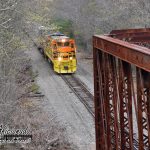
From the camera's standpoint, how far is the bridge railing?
5434 mm

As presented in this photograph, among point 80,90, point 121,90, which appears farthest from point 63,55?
point 121,90

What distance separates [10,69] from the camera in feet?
61.0

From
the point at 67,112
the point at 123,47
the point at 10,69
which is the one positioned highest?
the point at 123,47

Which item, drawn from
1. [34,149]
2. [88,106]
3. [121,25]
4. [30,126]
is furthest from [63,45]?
[34,149]

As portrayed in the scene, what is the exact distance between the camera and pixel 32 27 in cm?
2152

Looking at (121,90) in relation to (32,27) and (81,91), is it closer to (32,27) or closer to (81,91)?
(32,27)

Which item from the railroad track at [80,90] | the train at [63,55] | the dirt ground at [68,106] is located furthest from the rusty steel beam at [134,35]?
the train at [63,55]

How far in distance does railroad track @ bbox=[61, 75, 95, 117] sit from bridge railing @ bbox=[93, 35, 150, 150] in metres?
10.8

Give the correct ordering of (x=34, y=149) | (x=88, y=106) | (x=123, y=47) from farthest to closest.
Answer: (x=88, y=106) < (x=34, y=149) < (x=123, y=47)

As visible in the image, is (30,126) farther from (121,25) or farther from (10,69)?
(121,25)

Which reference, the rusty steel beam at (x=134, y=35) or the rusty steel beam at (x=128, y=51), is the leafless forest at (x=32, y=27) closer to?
the rusty steel beam at (x=134, y=35)

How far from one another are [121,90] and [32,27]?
52.1ft

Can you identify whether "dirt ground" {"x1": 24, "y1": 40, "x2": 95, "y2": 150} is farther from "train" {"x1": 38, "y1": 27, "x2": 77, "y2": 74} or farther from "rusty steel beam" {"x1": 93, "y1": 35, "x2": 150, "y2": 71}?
"rusty steel beam" {"x1": 93, "y1": 35, "x2": 150, "y2": 71}

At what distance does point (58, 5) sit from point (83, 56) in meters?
12.4
